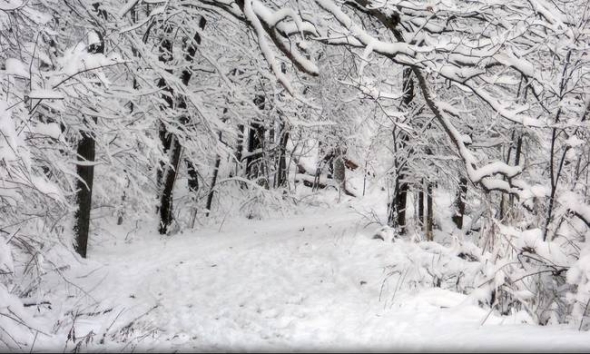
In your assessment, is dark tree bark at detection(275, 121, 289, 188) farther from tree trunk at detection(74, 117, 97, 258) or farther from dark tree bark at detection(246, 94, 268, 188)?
tree trunk at detection(74, 117, 97, 258)

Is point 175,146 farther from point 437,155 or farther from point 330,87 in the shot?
point 437,155

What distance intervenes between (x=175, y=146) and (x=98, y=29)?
5.94 meters

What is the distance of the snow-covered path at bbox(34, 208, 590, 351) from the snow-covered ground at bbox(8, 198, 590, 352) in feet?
0.06

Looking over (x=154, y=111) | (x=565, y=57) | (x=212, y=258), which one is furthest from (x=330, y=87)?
(x=565, y=57)

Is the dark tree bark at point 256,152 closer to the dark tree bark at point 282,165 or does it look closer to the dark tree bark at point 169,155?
the dark tree bark at point 282,165

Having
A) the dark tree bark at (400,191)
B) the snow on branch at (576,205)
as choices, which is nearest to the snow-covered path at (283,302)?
the dark tree bark at (400,191)

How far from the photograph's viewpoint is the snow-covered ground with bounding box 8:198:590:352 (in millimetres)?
4473

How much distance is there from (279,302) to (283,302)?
0.06 metres

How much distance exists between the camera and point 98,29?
7684mm

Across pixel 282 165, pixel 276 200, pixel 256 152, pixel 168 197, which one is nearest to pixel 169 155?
pixel 168 197

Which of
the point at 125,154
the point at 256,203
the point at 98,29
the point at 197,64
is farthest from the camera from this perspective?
the point at 256,203

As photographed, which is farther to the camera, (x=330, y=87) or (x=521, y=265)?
(x=330, y=87)

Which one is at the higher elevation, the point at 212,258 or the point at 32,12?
the point at 32,12

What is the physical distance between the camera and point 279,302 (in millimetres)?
7246
